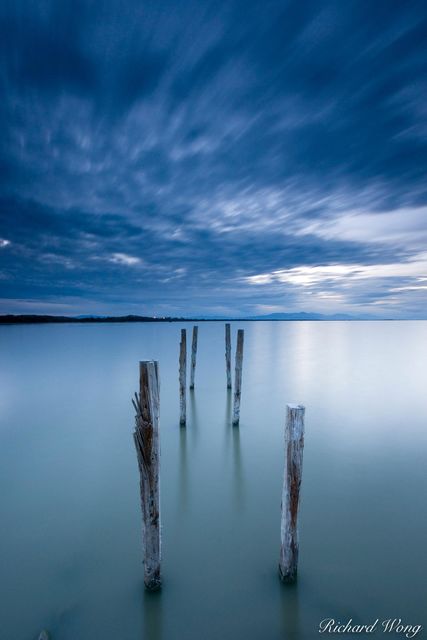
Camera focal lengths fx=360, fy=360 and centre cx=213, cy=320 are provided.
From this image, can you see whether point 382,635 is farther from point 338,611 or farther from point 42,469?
point 42,469

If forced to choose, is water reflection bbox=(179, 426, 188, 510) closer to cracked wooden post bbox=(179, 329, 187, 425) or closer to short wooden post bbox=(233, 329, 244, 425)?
cracked wooden post bbox=(179, 329, 187, 425)

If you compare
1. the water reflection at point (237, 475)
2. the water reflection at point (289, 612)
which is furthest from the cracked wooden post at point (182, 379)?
the water reflection at point (289, 612)

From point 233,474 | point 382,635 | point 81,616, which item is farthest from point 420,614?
point 233,474

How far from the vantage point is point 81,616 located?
412 centimetres

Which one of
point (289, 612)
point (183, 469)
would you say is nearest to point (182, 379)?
point (183, 469)

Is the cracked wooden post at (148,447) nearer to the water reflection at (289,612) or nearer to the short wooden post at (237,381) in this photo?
the water reflection at (289,612)

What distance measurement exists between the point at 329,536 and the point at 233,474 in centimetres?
300

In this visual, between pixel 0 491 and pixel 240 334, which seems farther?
pixel 240 334

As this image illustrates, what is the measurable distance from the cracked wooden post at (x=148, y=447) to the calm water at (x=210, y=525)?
3.28 ft

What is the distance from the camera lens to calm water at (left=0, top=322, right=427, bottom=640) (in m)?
4.16

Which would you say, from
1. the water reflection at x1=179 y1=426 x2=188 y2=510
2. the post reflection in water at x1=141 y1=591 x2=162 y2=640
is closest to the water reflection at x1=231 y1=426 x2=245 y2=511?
the water reflection at x1=179 y1=426 x2=188 y2=510

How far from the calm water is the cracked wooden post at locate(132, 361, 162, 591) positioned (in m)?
1.00

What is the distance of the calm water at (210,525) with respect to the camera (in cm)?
416

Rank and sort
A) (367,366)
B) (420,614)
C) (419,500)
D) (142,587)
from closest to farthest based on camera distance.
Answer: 1. (420,614)
2. (142,587)
3. (419,500)
4. (367,366)
